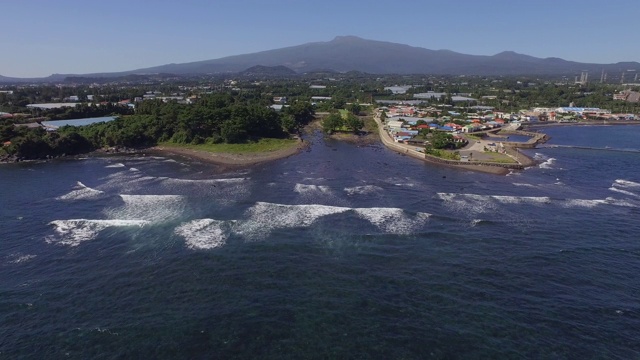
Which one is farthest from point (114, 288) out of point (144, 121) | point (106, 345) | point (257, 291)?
point (144, 121)

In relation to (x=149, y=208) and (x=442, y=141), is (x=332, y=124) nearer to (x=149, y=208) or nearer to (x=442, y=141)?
(x=442, y=141)

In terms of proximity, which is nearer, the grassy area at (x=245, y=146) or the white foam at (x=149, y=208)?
the white foam at (x=149, y=208)

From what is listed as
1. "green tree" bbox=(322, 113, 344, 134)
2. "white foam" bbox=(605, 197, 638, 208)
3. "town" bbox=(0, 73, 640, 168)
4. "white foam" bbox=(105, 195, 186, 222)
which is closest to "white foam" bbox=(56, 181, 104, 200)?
"white foam" bbox=(105, 195, 186, 222)

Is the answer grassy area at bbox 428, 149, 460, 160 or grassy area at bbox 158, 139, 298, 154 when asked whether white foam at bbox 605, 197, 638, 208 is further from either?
grassy area at bbox 158, 139, 298, 154

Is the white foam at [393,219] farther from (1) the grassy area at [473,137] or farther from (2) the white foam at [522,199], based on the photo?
(1) the grassy area at [473,137]

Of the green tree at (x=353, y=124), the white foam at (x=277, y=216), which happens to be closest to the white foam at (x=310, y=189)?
the white foam at (x=277, y=216)
